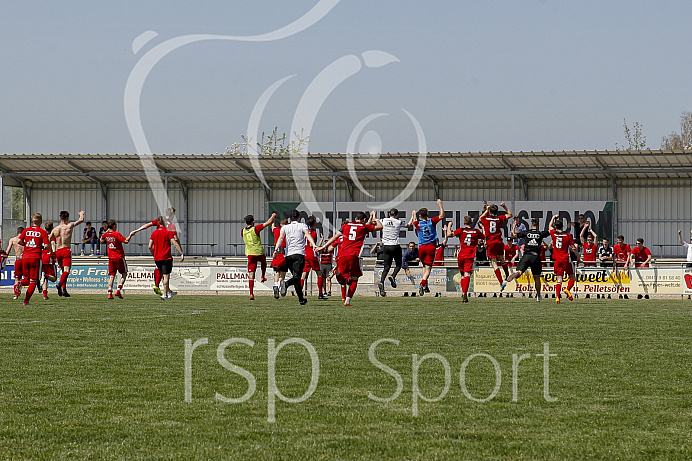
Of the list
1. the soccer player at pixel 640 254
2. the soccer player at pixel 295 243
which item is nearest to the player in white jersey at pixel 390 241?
the soccer player at pixel 295 243

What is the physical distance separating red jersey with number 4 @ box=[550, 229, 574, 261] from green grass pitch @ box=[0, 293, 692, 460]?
788 centimetres

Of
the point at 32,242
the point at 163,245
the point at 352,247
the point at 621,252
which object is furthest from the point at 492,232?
the point at 32,242

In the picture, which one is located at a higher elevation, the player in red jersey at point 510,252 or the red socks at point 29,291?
the player in red jersey at point 510,252

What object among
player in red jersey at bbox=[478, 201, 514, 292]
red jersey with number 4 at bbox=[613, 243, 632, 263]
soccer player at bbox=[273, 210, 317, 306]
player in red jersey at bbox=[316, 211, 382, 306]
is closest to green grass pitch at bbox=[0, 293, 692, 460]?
player in red jersey at bbox=[316, 211, 382, 306]

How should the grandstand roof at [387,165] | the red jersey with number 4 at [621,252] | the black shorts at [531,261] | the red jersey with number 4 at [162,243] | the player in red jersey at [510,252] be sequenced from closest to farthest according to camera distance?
the red jersey with number 4 at [162,243], the black shorts at [531,261], the red jersey with number 4 at [621,252], the player in red jersey at [510,252], the grandstand roof at [387,165]

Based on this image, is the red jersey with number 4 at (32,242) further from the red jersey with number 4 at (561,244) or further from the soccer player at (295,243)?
the red jersey with number 4 at (561,244)

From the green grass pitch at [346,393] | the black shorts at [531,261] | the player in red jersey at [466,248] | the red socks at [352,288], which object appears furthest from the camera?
the black shorts at [531,261]

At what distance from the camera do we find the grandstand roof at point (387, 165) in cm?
3609

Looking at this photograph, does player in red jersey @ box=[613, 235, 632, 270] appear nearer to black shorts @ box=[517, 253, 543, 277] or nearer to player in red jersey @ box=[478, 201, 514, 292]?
player in red jersey @ box=[478, 201, 514, 292]

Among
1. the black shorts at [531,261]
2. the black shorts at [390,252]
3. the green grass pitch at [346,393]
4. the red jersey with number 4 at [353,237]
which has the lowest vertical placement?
the green grass pitch at [346,393]

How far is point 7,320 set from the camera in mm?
14039

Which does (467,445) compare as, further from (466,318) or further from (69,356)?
(466,318)

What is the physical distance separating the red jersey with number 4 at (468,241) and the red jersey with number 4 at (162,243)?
6566 millimetres

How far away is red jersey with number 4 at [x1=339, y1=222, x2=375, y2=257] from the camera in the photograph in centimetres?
1852
